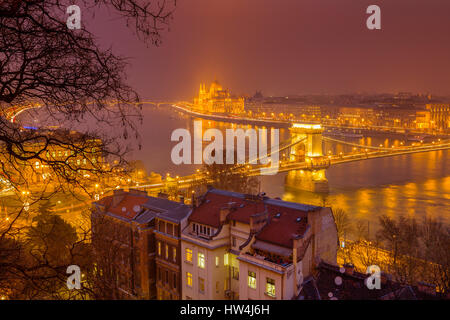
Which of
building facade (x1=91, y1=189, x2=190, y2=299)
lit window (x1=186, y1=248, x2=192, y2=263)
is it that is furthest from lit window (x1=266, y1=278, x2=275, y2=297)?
building facade (x1=91, y1=189, x2=190, y2=299)

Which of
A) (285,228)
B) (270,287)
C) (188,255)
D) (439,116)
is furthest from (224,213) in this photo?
(439,116)

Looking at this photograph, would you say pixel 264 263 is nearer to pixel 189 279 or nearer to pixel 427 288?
pixel 189 279

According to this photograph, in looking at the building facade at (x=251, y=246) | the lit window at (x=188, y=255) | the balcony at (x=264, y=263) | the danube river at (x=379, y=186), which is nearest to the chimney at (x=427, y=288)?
the building facade at (x=251, y=246)

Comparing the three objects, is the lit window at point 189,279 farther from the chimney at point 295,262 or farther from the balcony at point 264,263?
the chimney at point 295,262

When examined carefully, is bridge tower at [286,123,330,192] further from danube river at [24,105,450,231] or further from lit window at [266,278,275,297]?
lit window at [266,278,275,297]
